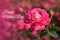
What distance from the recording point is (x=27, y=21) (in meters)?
0.85

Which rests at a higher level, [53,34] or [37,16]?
[37,16]

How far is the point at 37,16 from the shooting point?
0.85m

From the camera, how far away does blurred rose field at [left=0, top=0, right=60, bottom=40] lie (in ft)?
2.81

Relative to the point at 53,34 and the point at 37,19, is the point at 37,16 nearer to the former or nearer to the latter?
the point at 37,19

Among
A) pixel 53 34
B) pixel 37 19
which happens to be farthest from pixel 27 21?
pixel 53 34

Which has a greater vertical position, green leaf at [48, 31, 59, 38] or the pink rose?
the pink rose

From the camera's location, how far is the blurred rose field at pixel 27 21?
855mm

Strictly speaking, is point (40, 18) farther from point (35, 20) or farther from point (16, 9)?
point (16, 9)

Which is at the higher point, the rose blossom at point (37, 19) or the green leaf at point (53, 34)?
the rose blossom at point (37, 19)

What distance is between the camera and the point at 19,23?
2.90 ft

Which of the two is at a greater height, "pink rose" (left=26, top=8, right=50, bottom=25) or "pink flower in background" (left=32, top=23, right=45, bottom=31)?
"pink rose" (left=26, top=8, right=50, bottom=25)

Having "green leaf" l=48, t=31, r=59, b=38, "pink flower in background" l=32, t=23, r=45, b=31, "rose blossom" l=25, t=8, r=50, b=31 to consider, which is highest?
"rose blossom" l=25, t=8, r=50, b=31

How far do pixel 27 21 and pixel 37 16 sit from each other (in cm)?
6

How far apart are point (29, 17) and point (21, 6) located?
102 mm
